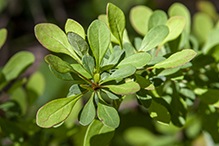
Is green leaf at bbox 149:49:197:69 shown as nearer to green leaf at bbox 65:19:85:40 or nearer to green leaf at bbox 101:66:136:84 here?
green leaf at bbox 101:66:136:84

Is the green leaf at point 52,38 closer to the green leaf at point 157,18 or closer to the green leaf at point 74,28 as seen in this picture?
the green leaf at point 74,28

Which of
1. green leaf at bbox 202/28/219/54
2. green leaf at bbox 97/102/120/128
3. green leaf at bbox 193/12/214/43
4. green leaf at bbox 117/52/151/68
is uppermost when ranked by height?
green leaf at bbox 117/52/151/68

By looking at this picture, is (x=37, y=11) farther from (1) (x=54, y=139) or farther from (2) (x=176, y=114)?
(2) (x=176, y=114)

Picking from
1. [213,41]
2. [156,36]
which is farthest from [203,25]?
[156,36]

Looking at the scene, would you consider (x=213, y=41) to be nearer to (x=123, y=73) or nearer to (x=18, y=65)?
(x=123, y=73)

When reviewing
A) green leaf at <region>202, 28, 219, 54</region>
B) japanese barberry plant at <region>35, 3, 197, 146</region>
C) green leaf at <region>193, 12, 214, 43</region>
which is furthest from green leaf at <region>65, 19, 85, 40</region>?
green leaf at <region>193, 12, 214, 43</region>
